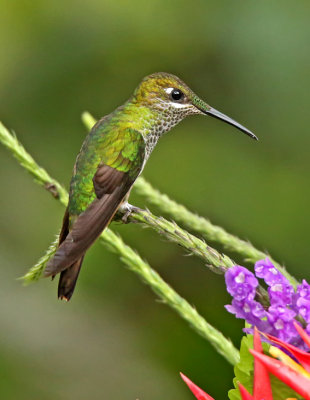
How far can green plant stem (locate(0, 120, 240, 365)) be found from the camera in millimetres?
896

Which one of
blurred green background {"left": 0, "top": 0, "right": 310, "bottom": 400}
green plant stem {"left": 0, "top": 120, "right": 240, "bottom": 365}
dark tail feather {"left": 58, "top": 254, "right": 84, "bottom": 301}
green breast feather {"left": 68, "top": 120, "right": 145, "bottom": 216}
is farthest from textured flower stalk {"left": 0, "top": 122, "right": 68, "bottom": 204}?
blurred green background {"left": 0, "top": 0, "right": 310, "bottom": 400}

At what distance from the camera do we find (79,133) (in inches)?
126

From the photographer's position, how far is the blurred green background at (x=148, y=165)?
3088 millimetres

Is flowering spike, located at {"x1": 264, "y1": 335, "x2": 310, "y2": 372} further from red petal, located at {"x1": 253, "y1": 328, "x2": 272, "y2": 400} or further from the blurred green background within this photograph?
the blurred green background

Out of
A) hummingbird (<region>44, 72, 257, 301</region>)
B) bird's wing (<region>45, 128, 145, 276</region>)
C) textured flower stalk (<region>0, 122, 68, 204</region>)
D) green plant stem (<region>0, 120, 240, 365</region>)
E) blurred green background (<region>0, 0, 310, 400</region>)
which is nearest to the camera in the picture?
green plant stem (<region>0, 120, 240, 365</region>)

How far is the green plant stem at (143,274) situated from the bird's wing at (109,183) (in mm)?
34

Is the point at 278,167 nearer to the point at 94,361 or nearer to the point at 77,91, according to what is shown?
the point at 77,91

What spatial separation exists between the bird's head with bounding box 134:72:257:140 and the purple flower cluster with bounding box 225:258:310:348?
2.10 feet

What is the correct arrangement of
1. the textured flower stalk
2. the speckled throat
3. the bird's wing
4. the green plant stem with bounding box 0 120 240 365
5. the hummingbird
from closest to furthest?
the green plant stem with bounding box 0 120 240 365
the textured flower stalk
the bird's wing
the hummingbird
the speckled throat

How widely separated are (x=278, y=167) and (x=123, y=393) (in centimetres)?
122

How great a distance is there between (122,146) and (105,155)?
0.12 feet

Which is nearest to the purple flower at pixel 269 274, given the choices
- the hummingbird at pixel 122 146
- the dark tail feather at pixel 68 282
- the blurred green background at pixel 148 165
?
the dark tail feather at pixel 68 282

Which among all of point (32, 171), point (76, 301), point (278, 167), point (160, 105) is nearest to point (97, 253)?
point (76, 301)

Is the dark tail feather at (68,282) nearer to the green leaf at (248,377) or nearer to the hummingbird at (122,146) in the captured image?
the hummingbird at (122,146)
